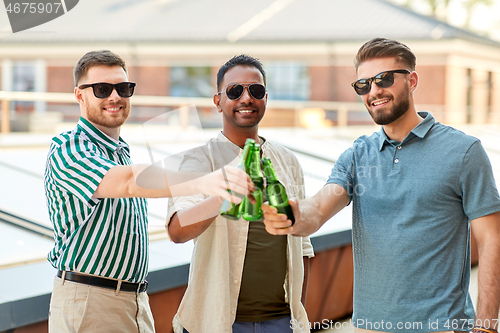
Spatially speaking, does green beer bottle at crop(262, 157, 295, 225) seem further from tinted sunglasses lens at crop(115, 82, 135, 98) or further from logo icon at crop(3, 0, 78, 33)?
logo icon at crop(3, 0, 78, 33)

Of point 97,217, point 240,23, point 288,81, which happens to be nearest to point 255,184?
point 97,217

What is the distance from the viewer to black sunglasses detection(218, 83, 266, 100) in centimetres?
168

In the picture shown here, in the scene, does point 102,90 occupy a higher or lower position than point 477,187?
higher

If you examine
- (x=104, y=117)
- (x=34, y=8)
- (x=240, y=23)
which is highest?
(x=240, y=23)

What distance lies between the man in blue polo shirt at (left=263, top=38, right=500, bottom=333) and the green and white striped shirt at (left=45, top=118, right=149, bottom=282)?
2.02ft

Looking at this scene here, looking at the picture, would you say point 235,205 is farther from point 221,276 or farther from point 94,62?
point 94,62

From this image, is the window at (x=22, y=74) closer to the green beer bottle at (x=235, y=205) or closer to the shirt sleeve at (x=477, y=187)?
the shirt sleeve at (x=477, y=187)

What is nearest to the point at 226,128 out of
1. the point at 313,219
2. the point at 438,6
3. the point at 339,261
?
the point at 313,219

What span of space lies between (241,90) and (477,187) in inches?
33.7

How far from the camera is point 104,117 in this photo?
6.01 feet

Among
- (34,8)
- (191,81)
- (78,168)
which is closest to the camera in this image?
(78,168)

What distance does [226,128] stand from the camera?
70.1 inches

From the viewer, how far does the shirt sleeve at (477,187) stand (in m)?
1.70

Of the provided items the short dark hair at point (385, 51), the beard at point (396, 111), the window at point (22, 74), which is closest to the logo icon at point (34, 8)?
the short dark hair at point (385, 51)
